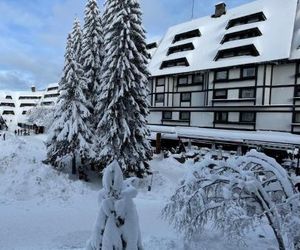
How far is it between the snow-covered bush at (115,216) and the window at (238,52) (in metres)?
23.9

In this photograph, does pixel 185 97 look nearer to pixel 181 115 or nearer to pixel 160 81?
pixel 181 115

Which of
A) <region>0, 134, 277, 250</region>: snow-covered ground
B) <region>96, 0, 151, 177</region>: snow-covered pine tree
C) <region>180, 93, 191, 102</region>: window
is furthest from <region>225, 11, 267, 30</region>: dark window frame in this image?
<region>0, 134, 277, 250</region>: snow-covered ground

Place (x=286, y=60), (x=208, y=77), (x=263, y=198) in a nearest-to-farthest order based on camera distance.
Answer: (x=263, y=198)
(x=286, y=60)
(x=208, y=77)

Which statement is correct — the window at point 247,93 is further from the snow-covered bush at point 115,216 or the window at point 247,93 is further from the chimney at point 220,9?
the snow-covered bush at point 115,216

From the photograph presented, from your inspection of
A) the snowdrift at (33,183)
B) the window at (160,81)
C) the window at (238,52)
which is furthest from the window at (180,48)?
the snowdrift at (33,183)

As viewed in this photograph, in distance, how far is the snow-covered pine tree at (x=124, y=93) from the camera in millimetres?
17516

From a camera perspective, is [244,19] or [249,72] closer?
[249,72]

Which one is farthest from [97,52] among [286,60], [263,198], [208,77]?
[263,198]

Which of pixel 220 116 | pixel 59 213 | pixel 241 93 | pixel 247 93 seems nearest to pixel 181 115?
pixel 220 116

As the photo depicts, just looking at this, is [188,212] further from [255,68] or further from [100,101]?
[255,68]

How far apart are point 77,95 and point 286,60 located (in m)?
16.5

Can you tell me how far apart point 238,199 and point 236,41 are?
23.0 metres

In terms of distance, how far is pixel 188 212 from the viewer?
8.60 metres

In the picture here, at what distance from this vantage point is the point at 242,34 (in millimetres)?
28703
